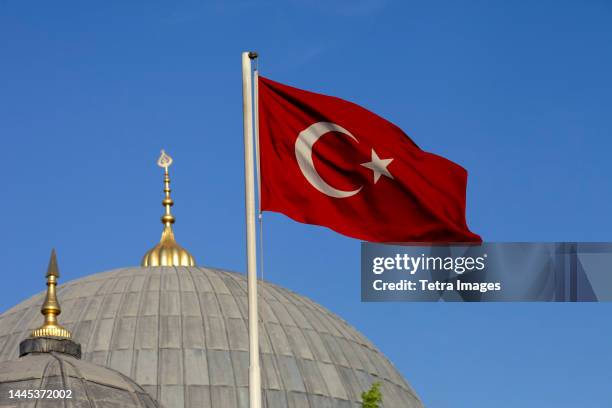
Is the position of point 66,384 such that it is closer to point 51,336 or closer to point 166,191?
point 51,336

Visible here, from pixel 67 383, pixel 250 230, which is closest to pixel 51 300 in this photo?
pixel 67 383

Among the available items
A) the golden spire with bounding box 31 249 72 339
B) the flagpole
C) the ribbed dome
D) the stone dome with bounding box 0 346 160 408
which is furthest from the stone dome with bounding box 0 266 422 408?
the flagpole

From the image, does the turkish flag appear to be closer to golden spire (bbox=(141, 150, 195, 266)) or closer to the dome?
the dome

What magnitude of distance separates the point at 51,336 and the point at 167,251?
2322 cm

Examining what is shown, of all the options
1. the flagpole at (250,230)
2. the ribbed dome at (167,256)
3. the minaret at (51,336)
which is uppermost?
the ribbed dome at (167,256)

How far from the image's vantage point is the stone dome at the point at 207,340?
52.8 metres

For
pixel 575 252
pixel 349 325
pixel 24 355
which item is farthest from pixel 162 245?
pixel 575 252

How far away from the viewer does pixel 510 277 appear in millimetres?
29172

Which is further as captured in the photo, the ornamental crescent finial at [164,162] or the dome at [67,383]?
the ornamental crescent finial at [164,162]

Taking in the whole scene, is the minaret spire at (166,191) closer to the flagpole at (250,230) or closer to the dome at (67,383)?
the dome at (67,383)

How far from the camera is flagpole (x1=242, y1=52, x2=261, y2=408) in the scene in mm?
26266

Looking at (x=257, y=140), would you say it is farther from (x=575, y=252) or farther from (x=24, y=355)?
(x=24, y=355)

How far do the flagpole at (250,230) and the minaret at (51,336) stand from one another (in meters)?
12.8

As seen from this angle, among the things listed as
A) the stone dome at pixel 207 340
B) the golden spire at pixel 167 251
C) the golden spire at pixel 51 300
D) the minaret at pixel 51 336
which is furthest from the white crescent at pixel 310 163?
the golden spire at pixel 167 251
